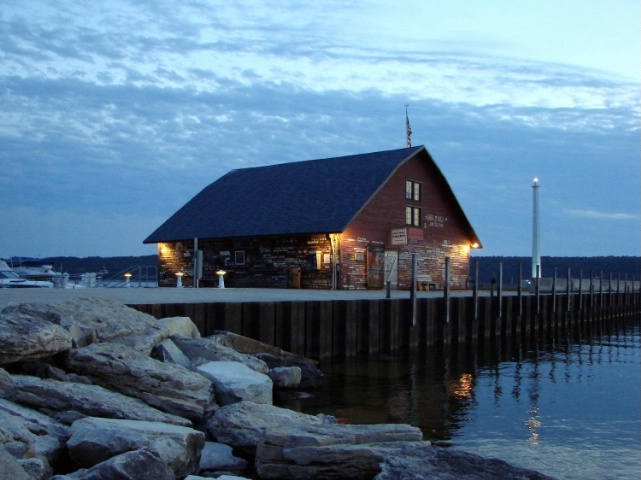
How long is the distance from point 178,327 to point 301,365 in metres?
2.58

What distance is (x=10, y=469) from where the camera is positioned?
5.33 m

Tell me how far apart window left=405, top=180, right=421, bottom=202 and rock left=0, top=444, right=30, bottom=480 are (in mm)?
29173

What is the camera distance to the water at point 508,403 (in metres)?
9.60

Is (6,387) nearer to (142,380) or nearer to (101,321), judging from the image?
(142,380)

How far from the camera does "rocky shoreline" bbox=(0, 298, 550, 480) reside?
6.25 meters

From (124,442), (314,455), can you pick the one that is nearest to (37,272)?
(124,442)

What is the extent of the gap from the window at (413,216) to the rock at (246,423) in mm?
25965

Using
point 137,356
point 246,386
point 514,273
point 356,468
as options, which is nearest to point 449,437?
point 246,386

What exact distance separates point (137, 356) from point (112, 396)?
1171 millimetres

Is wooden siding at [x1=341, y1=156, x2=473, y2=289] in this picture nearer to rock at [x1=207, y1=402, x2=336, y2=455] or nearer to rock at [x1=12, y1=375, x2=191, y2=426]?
rock at [x1=207, y1=402, x2=336, y2=455]

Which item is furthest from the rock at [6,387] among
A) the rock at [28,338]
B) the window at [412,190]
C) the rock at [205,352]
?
the window at [412,190]

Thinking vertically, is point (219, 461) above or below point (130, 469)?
below

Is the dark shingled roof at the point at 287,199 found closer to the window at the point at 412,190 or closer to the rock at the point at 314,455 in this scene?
the window at the point at 412,190

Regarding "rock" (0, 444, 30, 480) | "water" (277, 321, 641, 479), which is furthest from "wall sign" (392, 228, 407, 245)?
"rock" (0, 444, 30, 480)
